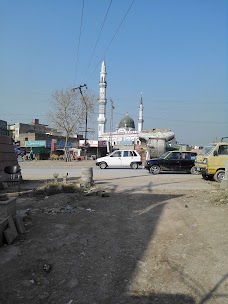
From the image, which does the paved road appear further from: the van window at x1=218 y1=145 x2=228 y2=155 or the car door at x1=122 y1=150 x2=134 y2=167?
the car door at x1=122 y1=150 x2=134 y2=167

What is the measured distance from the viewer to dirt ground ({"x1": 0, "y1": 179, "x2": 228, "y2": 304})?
4.50 meters

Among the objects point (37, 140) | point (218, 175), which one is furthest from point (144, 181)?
point (37, 140)

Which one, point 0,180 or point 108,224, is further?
point 0,180

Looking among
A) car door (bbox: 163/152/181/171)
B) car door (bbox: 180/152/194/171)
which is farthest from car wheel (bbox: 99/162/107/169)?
car door (bbox: 180/152/194/171)

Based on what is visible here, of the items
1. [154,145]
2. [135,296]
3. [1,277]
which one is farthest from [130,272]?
[154,145]

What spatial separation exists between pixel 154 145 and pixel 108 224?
32.0 m

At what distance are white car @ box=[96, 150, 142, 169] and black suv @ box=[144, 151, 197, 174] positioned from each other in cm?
570

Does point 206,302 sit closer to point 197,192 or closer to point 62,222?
point 62,222

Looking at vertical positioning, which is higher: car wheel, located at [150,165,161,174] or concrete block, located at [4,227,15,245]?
car wheel, located at [150,165,161,174]

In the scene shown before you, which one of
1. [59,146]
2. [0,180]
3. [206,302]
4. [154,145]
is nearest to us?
[206,302]

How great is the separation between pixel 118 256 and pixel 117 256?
0.02 meters

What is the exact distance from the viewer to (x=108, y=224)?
25.2 feet

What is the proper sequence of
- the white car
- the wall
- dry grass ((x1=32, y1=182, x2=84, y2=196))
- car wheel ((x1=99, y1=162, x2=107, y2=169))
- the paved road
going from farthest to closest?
car wheel ((x1=99, y1=162, x2=107, y2=169))
the white car
the paved road
the wall
dry grass ((x1=32, y1=182, x2=84, y2=196))

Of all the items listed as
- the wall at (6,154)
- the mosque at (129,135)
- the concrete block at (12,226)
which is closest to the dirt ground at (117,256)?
the concrete block at (12,226)
